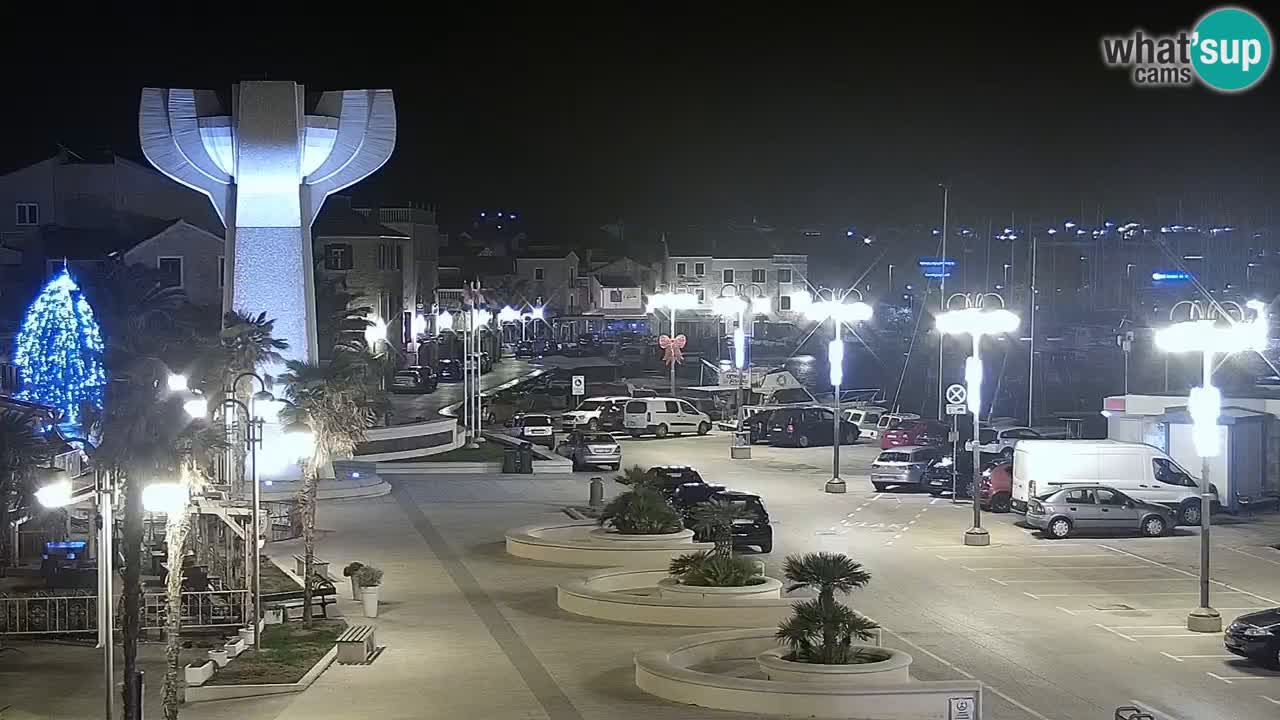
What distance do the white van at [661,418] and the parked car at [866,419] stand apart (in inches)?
223

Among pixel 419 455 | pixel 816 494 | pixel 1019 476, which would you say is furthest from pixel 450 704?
pixel 419 455

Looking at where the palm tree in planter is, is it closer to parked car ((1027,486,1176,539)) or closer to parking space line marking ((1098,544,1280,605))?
parking space line marking ((1098,544,1280,605))

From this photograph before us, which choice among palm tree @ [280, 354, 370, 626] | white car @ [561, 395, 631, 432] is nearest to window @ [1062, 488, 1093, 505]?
palm tree @ [280, 354, 370, 626]

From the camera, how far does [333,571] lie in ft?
109

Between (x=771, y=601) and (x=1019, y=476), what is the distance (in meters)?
15.4

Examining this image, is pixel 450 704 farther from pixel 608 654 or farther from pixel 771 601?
pixel 771 601

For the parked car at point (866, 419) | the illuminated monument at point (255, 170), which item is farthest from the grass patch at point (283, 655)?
the parked car at point (866, 419)

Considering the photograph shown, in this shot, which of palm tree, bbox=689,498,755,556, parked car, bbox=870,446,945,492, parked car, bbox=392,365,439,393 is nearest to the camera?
palm tree, bbox=689,498,755,556

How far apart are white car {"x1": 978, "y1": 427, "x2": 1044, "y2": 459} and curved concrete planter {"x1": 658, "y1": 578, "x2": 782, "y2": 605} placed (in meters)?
18.3

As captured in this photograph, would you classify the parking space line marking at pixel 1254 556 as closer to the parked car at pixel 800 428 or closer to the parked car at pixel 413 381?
the parked car at pixel 800 428

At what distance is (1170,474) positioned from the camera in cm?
4034

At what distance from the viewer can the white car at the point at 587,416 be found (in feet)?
210

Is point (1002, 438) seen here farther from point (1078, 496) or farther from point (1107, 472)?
point (1078, 496)

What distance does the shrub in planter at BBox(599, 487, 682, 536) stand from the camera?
3453 centimetres
